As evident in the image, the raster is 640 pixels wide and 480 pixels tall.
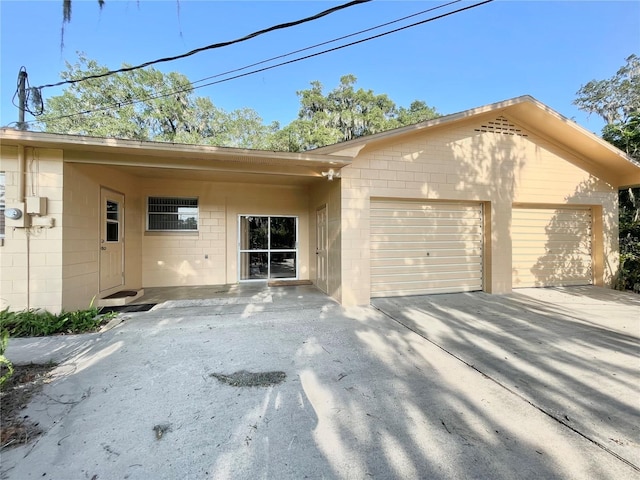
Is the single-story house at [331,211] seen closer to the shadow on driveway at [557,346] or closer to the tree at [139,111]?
the shadow on driveway at [557,346]

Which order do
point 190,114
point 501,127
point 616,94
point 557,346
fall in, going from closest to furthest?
point 557,346 → point 501,127 → point 616,94 → point 190,114

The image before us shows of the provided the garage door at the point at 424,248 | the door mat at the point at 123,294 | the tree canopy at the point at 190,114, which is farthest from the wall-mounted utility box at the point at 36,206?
the tree canopy at the point at 190,114

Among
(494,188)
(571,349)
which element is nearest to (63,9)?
(571,349)

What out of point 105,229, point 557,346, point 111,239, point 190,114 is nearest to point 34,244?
point 105,229

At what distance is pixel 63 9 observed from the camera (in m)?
2.64

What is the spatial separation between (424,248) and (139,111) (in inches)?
829

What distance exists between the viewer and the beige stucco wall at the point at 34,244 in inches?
174

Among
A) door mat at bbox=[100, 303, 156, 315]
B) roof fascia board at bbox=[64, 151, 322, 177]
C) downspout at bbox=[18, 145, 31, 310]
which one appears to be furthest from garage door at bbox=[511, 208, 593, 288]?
downspout at bbox=[18, 145, 31, 310]

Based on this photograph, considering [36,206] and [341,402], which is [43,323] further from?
[341,402]

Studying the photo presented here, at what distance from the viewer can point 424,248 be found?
6.59 meters

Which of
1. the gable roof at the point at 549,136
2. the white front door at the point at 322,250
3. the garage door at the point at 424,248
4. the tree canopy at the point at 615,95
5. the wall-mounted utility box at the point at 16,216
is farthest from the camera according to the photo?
the tree canopy at the point at 615,95

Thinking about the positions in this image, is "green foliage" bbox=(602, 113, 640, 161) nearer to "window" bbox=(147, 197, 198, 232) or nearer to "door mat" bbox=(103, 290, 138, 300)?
"window" bbox=(147, 197, 198, 232)

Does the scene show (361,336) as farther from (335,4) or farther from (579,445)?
(335,4)

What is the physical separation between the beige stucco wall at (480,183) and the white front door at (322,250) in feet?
3.92
